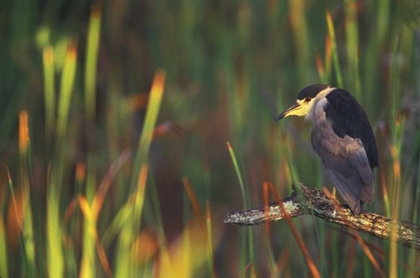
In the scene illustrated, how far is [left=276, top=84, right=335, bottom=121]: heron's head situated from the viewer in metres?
3.53

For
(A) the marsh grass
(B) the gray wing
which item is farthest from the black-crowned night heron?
(A) the marsh grass

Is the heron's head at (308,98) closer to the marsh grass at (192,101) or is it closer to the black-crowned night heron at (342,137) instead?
the black-crowned night heron at (342,137)

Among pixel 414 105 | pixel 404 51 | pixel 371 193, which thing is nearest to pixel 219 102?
pixel 404 51

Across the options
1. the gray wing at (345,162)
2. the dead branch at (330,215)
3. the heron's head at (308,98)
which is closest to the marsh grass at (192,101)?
the heron's head at (308,98)

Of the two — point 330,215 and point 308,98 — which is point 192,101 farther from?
point 330,215

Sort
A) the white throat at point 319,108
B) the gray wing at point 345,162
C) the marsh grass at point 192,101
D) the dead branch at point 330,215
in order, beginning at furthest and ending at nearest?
the marsh grass at point 192,101, the white throat at point 319,108, the gray wing at point 345,162, the dead branch at point 330,215

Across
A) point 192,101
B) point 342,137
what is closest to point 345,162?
point 342,137

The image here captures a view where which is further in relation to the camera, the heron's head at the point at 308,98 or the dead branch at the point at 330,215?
the heron's head at the point at 308,98

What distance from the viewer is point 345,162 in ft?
11.4

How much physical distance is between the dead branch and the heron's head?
743mm

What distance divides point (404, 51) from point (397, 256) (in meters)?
2.31

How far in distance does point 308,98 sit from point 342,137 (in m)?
0.22

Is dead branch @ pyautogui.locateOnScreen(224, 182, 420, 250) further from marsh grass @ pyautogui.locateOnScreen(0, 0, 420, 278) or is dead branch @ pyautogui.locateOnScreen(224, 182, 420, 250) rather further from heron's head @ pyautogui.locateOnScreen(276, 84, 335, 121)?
marsh grass @ pyautogui.locateOnScreen(0, 0, 420, 278)

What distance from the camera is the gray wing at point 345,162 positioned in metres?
3.25
